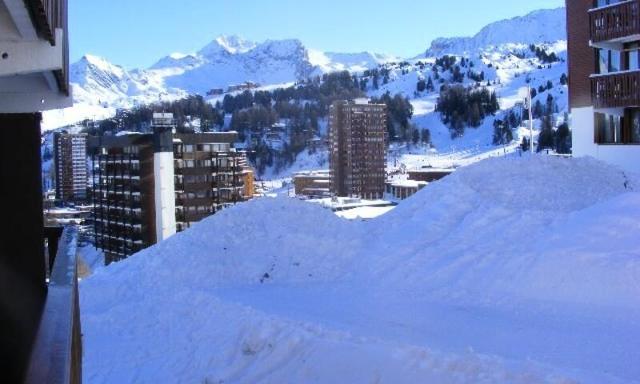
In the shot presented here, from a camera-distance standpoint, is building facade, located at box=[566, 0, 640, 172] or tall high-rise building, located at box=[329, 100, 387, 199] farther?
tall high-rise building, located at box=[329, 100, 387, 199]

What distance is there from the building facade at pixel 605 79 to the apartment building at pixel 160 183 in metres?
37.6

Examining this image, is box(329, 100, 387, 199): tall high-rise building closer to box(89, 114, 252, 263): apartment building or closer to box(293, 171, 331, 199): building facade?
box(293, 171, 331, 199): building facade

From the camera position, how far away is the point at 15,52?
3.37 meters

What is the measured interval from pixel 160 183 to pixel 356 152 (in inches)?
1669

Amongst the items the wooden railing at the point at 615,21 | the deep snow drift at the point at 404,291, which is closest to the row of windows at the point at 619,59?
the wooden railing at the point at 615,21

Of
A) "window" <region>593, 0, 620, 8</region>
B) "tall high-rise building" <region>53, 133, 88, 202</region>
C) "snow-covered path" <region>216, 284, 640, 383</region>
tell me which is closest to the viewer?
"snow-covered path" <region>216, 284, 640, 383</region>

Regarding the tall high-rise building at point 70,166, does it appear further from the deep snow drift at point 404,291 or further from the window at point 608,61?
the deep snow drift at point 404,291

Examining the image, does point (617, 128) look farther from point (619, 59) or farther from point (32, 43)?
point (32, 43)

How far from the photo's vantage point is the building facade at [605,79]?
16547 millimetres

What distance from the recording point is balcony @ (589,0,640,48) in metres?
16.3

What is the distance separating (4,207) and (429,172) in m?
77.6

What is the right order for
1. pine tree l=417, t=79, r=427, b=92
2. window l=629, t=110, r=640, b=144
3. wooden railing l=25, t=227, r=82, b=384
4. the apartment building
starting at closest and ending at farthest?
wooden railing l=25, t=227, r=82, b=384, window l=629, t=110, r=640, b=144, the apartment building, pine tree l=417, t=79, r=427, b=92

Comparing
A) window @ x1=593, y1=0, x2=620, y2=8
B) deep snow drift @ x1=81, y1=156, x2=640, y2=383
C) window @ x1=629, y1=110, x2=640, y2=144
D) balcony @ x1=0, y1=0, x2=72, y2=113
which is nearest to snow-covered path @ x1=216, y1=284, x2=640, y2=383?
deep snow drift @ x1=81, y1=156, x2=640, y2=383

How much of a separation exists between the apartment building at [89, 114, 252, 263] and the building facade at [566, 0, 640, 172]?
3763 cm
